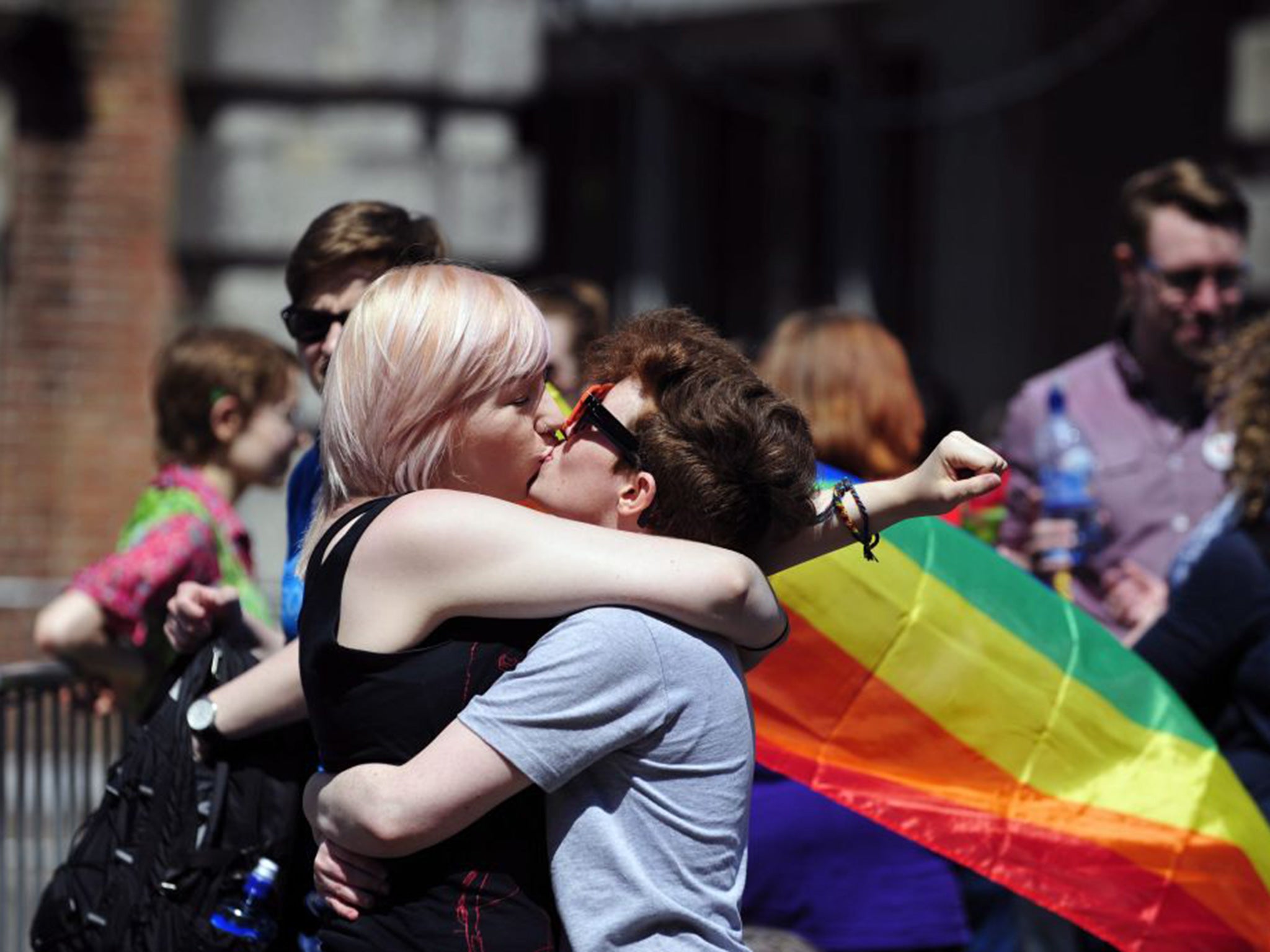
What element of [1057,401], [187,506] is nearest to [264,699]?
[187,506]

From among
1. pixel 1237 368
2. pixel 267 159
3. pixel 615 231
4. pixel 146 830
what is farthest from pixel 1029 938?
pixel 615 231

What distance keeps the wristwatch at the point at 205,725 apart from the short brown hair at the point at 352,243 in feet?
2.75

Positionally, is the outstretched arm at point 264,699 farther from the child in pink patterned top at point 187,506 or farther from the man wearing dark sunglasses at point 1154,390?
the man wearing dark sunglasses at point 1154,390

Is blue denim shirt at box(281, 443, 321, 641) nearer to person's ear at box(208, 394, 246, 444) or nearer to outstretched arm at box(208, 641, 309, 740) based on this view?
outstretched arm at box(208, 641, 309, 740)

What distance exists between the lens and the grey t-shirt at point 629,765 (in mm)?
2350

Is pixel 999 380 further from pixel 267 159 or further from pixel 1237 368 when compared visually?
pixel 1237 368

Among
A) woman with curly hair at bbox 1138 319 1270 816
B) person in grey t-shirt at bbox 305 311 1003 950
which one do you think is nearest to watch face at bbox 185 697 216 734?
person in grey t-shirt at bbox 305 311 1003 950

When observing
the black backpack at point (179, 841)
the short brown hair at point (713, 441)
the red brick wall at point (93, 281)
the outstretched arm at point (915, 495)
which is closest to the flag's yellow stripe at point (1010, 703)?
the outstretched arm at point (915, 495)

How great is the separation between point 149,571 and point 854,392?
162 centimetres

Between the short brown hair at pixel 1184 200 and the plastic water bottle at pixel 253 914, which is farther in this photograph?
the short brown hair at pixel 1184 200

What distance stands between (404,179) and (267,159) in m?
0.56

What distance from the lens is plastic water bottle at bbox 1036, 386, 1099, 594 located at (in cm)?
431

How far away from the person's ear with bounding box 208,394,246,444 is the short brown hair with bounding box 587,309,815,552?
195cm

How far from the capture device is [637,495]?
257 centimetres
